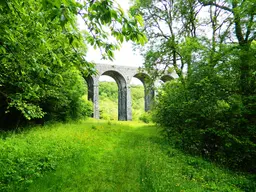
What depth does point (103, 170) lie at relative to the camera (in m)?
4.70

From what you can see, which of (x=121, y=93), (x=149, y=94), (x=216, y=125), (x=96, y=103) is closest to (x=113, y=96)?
(x=121, y=93)

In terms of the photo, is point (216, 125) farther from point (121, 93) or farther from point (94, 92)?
point (121, 93)

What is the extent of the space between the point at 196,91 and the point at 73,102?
7750mm

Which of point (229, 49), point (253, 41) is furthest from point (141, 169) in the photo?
point (253, 41)

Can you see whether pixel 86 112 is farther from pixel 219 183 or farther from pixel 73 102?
pixel 219 183

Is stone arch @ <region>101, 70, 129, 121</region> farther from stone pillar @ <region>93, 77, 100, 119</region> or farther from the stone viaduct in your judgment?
stone pillar @ <region>93, 77, 100, 119</region>

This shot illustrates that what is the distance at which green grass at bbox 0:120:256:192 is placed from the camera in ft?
12.3

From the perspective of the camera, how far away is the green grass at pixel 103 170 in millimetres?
3746

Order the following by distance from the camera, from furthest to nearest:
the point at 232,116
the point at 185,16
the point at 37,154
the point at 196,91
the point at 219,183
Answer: the point at 185,16 < the point at 196,91 < the point at 232,116 < the point at 37,154 < the point at 219,183

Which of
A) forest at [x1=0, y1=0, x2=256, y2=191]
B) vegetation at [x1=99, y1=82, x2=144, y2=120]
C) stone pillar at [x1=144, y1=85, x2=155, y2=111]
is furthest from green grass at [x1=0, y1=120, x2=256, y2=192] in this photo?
vegetation at [x1=99, y1=82, x2=144, y2=120]

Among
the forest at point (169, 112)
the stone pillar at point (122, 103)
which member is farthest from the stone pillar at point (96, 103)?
the forest at point (169, 112)

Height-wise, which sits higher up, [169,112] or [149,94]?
[149,94]

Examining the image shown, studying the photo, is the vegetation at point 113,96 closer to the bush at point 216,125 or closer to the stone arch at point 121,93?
the stone arch at point 121,93

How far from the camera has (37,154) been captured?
520cm
